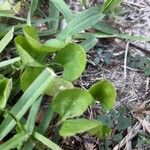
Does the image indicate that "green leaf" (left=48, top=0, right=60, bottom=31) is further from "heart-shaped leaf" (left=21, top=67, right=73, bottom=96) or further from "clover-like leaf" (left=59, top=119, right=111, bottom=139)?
"clover-like leaf" (left=59, top=119, right=111, bottom=139)

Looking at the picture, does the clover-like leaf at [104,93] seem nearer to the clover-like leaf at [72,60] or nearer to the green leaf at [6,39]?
the clover-like leaf at [72,60]

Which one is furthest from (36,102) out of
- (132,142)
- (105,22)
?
(105,22)

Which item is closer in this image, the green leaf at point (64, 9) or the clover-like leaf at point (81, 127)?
the clover-like leaf at point (81, 127)

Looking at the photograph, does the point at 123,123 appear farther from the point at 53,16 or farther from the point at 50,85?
the point at 53,16

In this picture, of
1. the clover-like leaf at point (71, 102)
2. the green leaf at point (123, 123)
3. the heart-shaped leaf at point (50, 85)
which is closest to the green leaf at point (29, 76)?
the heart-shaped leaf at point (50, 85)

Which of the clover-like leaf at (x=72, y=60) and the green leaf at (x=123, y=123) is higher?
the clover-like leaf at (x=72, y=60)

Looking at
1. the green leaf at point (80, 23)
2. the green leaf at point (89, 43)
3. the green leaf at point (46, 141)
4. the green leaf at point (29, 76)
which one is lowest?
the green leaf at point (46, 141)
